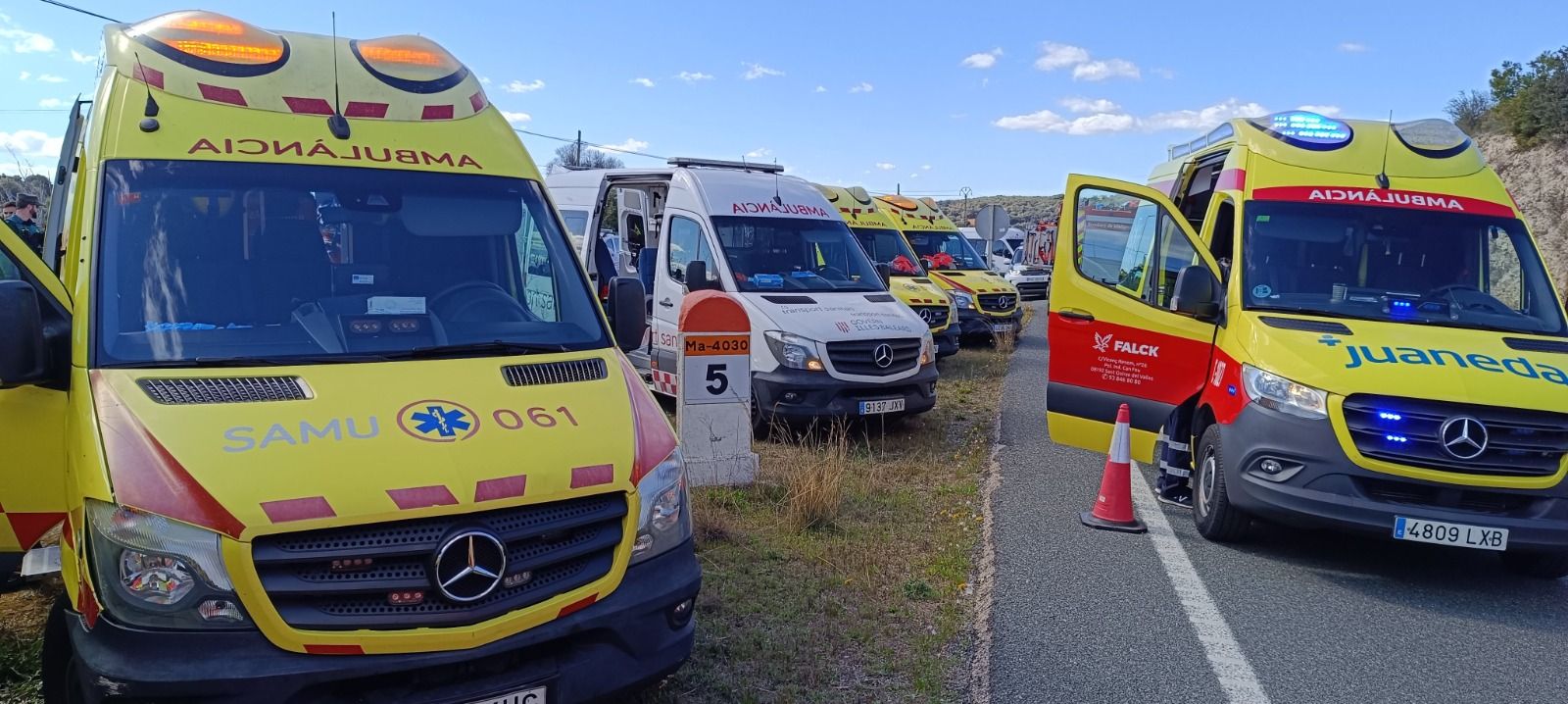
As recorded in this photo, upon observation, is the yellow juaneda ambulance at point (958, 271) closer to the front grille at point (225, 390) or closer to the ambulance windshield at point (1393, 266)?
the ambulance windshield at point (1393, 266)

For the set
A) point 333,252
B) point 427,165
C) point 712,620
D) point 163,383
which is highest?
point 427,165

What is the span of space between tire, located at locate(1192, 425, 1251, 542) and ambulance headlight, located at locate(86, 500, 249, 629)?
5225 mm

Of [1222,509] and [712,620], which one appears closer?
[712,620]

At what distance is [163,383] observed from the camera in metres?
3.47

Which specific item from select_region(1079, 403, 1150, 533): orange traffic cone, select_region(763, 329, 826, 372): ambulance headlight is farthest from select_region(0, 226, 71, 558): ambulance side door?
select_region(763, 329, 826, 372): ambulance headlight

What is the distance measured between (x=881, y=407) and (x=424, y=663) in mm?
6482

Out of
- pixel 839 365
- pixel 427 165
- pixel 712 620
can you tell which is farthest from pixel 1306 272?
pixel 427 165

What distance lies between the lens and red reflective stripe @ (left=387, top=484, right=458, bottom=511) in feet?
10.4

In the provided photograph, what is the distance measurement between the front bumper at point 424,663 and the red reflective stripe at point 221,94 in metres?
2.09

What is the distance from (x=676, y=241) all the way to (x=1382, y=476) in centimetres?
676

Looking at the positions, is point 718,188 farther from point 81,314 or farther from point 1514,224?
point 81,314

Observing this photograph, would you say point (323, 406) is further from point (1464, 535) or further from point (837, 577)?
point (1464, 535)

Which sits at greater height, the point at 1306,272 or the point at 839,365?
the point at 1306,272

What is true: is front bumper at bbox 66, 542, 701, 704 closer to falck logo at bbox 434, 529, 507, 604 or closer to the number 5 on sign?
falck logo at bbox 434, 529, 507, 604
